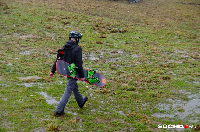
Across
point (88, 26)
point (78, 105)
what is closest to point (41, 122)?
point (78, 105)

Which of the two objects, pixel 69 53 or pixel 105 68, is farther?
pixel 105 68

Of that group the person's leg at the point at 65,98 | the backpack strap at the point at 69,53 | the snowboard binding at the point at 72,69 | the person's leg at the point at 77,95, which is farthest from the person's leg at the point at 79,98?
the backpack strap at the point at 69,53

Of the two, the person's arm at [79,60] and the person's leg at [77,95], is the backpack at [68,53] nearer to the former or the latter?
the person's arm at [79,60]

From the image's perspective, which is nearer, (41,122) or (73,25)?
(41,122)

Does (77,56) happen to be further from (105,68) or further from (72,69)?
(105,68)

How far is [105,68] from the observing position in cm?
1214

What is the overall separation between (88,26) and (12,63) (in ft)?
34.2

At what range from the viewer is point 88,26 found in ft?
69.2

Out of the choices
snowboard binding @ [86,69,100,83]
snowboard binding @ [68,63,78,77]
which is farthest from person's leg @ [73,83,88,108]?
snowboard binding @ [68,63,78,77]

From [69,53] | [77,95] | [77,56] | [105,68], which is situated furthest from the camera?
[105,68]

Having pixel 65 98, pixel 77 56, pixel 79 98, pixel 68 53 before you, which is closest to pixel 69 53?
pixel 68 53

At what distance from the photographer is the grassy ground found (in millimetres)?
6953

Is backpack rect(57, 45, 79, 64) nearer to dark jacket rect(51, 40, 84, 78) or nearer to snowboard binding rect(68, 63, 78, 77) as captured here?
dark jacket rect(51, 40, 84, 78)

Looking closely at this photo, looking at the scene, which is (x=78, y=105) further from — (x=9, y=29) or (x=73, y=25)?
(x=73, y=25)
